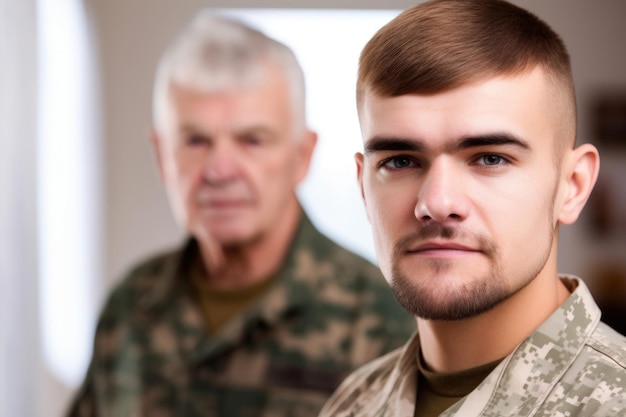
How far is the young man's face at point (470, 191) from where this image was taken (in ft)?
3.78

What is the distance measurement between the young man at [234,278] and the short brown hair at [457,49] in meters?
1.08

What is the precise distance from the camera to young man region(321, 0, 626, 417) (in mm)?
1152

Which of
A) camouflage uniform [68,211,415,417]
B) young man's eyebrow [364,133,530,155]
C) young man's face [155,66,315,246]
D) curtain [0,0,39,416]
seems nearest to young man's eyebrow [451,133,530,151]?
young man's eyebrow [364,133,530,155]

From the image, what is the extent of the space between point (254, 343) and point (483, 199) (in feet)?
4.29

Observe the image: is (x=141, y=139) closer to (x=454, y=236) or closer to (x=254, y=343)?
(x=254, y=343)

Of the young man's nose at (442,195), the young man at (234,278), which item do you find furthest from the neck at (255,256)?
the young man's nose at (442,195)

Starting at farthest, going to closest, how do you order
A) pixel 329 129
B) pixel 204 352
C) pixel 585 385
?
pixel 329 129, pixel 204 352, pixel 585 385

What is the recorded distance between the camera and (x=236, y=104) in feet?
8.07

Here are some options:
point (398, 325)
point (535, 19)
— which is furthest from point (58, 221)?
point (535, 19)

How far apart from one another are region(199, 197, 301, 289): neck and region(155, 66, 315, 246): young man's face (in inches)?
0.6

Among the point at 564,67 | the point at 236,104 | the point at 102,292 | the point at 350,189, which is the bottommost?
the point at 102,292

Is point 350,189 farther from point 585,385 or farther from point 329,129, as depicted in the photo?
point 585,385

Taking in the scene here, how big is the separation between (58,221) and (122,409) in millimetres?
1681

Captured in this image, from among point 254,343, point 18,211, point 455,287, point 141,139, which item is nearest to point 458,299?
point 455,287
